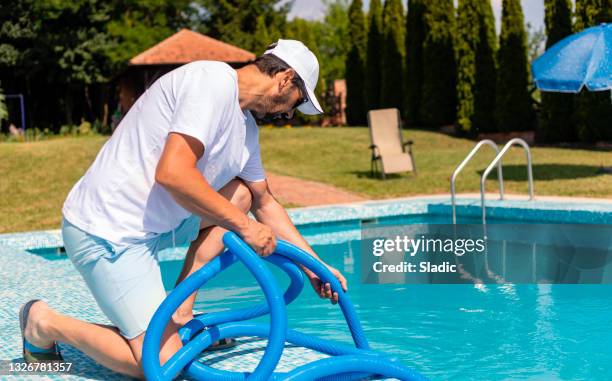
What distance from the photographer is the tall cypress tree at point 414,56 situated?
74.7 ft

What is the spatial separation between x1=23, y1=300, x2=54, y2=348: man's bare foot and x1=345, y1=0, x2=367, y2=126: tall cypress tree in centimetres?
2317

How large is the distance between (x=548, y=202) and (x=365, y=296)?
427cm

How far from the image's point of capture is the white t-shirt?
9.57ft

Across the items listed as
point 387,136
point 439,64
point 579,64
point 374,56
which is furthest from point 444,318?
point 374,56

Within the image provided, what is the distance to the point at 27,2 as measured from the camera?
A: 30.1 meters

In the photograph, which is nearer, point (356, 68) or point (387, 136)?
point (387, 136)

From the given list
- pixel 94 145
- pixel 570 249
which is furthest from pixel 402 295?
pixel 94 145

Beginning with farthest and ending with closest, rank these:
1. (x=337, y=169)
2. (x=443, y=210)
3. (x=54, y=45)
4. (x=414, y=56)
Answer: (x=54, y=45), (x=414, y=56), (x=337, y=169), (x=443, y=210)

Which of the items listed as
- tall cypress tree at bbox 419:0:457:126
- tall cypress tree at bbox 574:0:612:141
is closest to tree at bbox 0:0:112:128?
tall cypress tree at bbox 419:0:457:126

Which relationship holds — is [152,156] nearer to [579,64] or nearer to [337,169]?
[579,64]

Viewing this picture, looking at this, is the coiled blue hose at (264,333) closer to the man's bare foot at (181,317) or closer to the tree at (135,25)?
the man's bare foot at (181,317)

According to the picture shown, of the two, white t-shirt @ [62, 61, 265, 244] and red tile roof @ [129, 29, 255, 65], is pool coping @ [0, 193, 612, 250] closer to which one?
white t-shirt @ [62, 61, 265, 244]

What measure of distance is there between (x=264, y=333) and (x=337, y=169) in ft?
39.9

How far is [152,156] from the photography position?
3.04 metres
